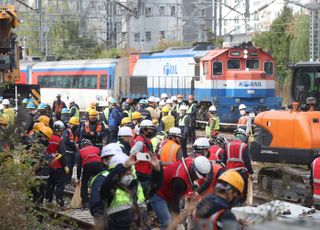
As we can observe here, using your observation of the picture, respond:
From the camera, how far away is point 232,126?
33.3 metres

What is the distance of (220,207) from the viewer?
7.30 metres

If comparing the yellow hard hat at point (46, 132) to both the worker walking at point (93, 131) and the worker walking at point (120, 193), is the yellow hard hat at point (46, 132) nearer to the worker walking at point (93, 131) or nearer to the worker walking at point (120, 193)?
the worker walking at point (93, 131)

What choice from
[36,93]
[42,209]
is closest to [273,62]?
[36,93]

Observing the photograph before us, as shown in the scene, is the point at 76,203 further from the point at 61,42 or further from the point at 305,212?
the point at 61,42

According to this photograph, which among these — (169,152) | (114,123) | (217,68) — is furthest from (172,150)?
(217,68)

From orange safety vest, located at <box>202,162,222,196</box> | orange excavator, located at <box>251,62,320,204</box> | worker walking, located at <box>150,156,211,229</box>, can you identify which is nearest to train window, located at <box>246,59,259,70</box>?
orange excavator, located at <box>251,62,320,204</box>

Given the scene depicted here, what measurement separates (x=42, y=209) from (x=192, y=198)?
3848mm

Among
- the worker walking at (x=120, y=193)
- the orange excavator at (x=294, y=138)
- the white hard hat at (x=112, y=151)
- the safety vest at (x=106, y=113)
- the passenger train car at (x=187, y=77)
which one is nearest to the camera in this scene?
the worker walking at (x=120, y=193)

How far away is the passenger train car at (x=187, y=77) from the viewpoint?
3403 centimetres

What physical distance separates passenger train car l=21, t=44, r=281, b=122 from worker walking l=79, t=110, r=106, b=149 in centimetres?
1327

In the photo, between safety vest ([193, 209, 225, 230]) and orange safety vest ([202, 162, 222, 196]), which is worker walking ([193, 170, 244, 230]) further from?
orange safety vest ([202, 162, 222, 196])

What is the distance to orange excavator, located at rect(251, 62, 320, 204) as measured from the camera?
1548cm

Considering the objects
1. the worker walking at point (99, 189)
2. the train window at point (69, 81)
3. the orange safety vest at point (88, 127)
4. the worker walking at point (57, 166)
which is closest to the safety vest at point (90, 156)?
the worker walking at point (57, 166)

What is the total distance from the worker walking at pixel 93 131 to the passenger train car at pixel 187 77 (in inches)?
522
